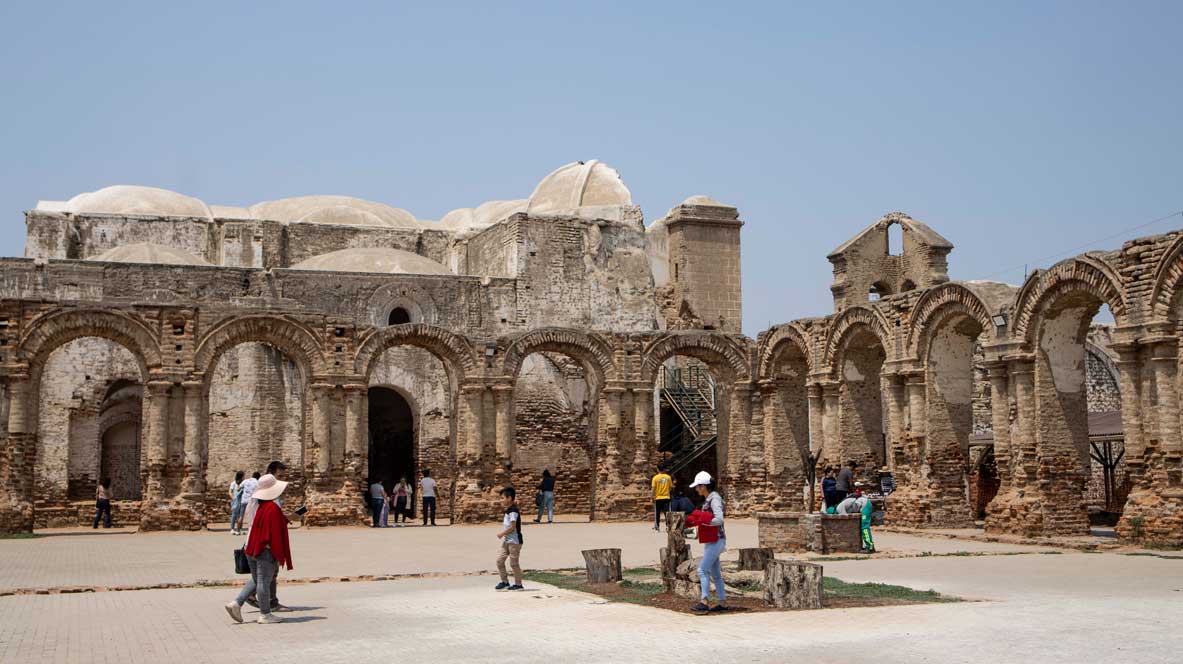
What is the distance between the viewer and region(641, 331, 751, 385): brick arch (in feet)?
89.2

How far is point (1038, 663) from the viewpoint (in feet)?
25.7

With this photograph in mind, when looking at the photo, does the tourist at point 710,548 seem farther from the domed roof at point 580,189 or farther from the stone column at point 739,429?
the domed roof at point 580,189

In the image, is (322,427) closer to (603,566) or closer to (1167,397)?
(603,566)

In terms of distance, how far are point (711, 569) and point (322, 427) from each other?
50.7ft

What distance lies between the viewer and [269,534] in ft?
34.4

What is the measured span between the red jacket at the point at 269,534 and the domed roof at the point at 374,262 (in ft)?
69.1

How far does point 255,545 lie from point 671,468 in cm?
2273

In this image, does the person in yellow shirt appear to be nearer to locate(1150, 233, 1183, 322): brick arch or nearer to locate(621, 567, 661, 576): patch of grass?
locate(621, 567, 661, 576): patch of grass

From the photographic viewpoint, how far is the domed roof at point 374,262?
32.2 meters

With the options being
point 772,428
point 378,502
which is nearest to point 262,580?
point 378,502

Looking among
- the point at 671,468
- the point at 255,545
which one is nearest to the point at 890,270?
the point at 671,468

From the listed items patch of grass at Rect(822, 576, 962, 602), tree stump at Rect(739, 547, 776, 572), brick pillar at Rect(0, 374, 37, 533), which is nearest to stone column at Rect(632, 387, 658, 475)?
brick pillar at Rect(0, 374, 37, 533)

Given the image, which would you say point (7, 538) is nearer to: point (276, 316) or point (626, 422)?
point (276, 316)

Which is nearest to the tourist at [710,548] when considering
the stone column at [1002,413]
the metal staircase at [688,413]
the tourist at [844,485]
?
the tourist at [844,485]
